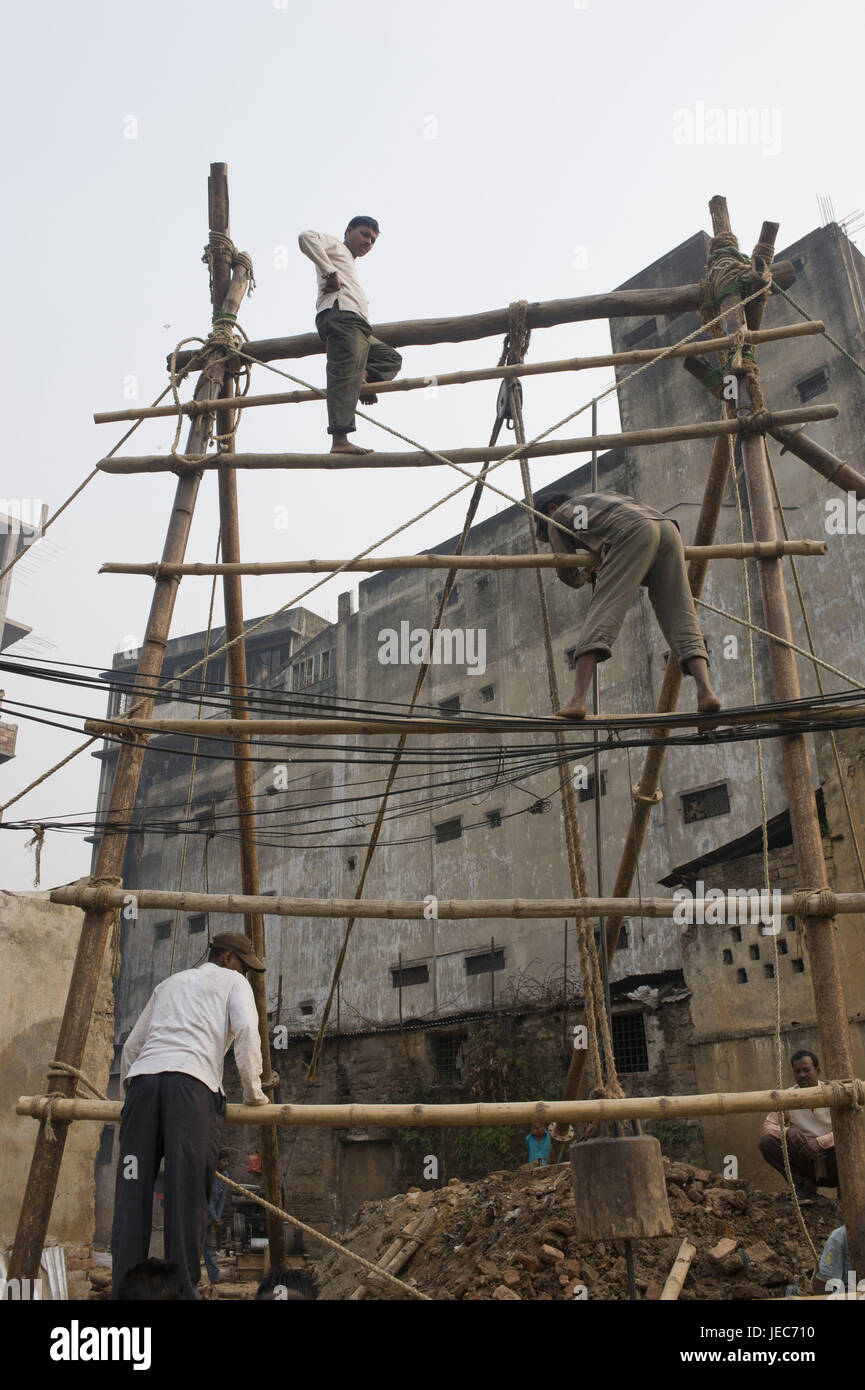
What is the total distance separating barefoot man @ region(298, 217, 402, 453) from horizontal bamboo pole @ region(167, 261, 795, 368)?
271mm

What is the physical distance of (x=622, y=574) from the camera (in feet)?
18.1

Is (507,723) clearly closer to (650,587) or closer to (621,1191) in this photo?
(650,587)

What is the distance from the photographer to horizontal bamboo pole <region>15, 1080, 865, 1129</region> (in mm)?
4484

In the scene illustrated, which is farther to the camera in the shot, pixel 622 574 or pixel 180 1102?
pixel 622 574

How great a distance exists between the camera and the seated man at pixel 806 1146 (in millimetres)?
6363

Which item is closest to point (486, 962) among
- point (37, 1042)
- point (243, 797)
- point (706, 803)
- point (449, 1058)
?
point (449, 1058)

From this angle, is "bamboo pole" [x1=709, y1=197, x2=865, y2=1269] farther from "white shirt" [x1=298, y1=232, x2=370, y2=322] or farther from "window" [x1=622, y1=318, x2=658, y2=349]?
"window" [x1=622, y1=318, x2=658, y2=349]

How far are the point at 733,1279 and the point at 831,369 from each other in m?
19.9

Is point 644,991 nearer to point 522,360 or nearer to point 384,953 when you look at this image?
point 384,953

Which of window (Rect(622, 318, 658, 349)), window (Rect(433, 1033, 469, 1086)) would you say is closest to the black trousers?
window (Rect(433, 1033, 469, 1086))

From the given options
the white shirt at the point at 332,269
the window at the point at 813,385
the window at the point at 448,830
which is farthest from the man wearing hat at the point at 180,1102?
the window at the point at 448,830

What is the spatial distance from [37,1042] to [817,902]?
854 centimetres

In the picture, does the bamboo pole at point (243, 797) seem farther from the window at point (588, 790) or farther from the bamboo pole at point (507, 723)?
the window at point (588, 790)

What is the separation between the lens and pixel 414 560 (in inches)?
240
